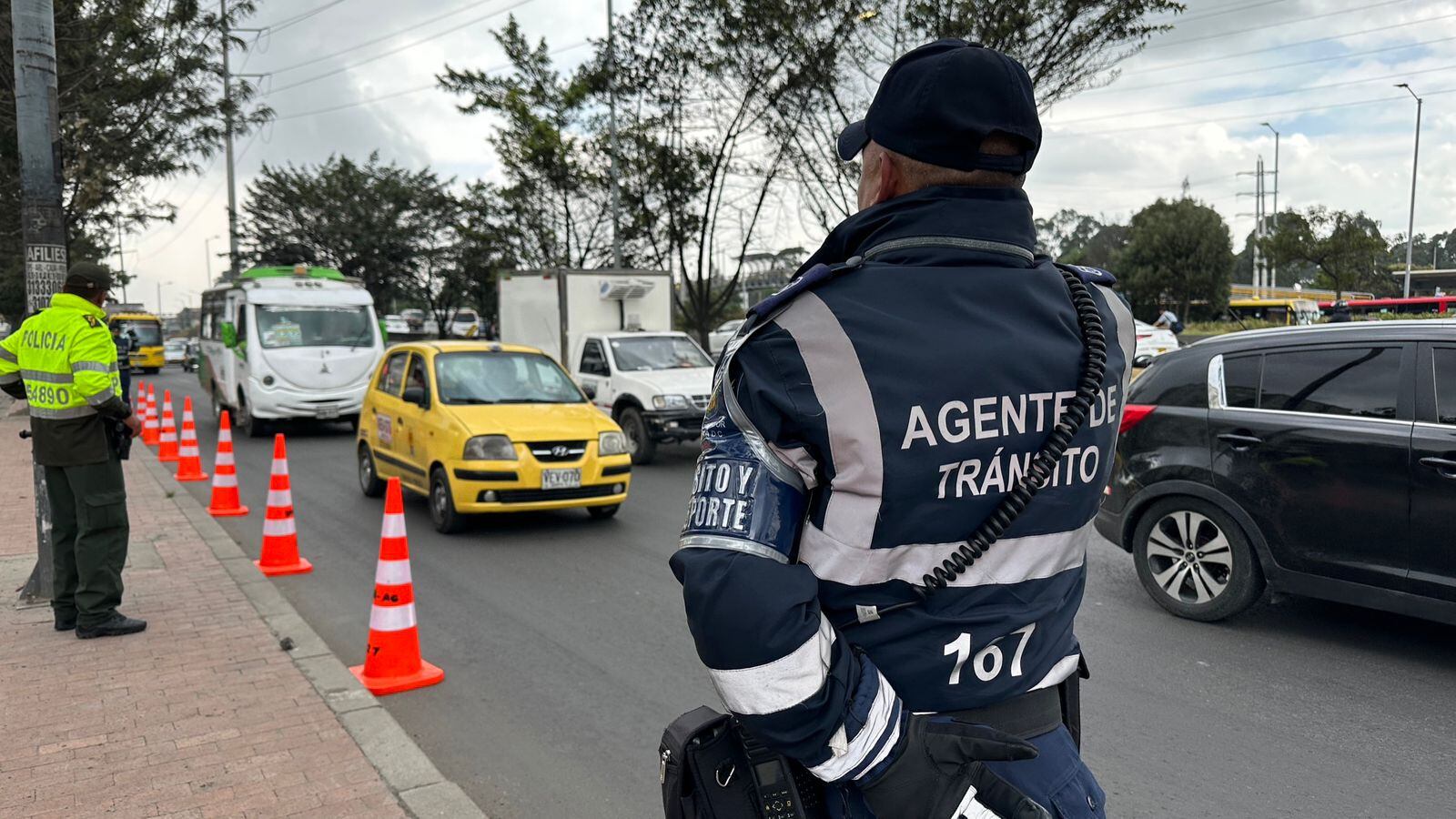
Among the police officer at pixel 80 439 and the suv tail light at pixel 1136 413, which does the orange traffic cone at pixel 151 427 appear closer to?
the police officer at pixel 80 439

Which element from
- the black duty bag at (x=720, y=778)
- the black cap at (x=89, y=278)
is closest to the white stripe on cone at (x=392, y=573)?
the black cap at (x=89, y=278)

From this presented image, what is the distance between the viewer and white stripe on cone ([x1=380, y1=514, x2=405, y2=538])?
17.0 ft

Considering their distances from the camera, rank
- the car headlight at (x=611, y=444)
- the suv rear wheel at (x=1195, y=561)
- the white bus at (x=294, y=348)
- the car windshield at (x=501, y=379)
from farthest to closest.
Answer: the white bus at (x=294, y=348), the car windshield at (x=501, y=379), the car headlight at (x=611, y=444), the suv rear wheel at (x=1195, y=561)

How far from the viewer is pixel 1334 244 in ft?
130

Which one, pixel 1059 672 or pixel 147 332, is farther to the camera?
pixel 147 332

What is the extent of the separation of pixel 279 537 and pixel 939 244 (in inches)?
268

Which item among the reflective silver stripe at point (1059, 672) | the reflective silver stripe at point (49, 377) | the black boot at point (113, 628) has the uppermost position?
the reflective silver stripe at point (49, 377)

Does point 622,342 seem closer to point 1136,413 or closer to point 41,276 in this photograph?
point 41,276

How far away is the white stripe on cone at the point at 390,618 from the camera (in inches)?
197

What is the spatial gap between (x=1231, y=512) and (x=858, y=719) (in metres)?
4.81

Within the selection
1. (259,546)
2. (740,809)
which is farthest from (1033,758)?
(259,546)

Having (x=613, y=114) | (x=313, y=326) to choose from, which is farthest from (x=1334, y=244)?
(x=313, y=326)

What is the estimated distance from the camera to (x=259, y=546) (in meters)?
8.30

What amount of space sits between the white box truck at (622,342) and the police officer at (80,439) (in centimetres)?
524
